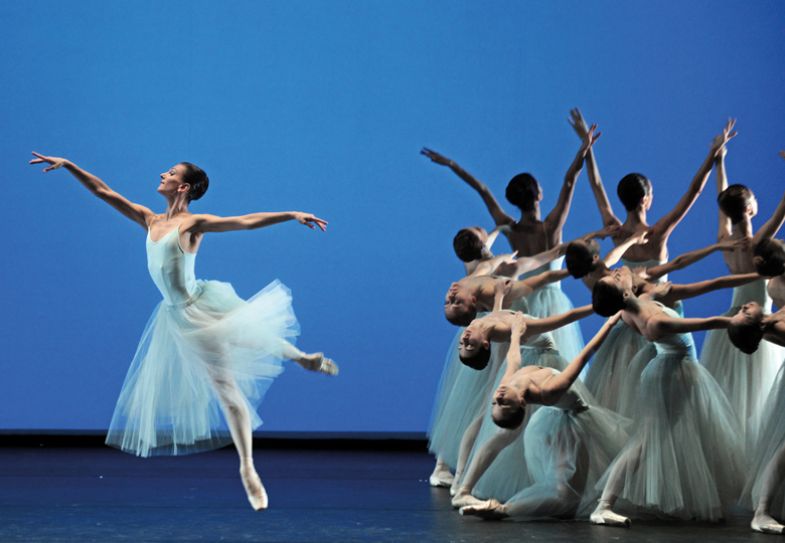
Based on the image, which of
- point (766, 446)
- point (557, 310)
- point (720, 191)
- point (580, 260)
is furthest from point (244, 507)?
point (720, 191)

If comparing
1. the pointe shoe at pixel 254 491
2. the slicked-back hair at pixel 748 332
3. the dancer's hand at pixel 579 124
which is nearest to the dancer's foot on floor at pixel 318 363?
the pointe shoe at pixel 254 491

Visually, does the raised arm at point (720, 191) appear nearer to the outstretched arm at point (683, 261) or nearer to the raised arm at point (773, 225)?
the raised arm at point (773, 225)

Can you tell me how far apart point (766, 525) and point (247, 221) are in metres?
2.06

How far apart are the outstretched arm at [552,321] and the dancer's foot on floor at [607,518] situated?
657 millimetres

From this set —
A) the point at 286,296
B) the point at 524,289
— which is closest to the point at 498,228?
the point at 524,289

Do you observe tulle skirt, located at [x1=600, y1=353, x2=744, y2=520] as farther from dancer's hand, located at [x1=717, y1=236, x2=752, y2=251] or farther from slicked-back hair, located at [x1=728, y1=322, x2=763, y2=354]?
dancer's hand, located at [x1=717, y1=236, x2=752, y2=251]

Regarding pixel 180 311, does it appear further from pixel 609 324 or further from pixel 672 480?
pixel 672 480

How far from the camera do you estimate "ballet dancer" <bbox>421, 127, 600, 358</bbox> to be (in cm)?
514

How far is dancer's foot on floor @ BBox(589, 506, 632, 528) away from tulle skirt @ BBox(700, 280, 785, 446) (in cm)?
86

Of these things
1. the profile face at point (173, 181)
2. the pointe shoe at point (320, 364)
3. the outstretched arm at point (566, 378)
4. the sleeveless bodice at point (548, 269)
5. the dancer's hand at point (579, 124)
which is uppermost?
the dancer's hand at point (579, 124)

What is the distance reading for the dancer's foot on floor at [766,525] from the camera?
362 centimetres

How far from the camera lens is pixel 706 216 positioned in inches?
247

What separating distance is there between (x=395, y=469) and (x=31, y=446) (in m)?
2.41

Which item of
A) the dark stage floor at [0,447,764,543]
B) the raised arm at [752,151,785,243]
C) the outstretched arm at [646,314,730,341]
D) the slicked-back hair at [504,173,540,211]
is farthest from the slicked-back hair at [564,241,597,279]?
the slicked-back hair at [504,173,540,211]
